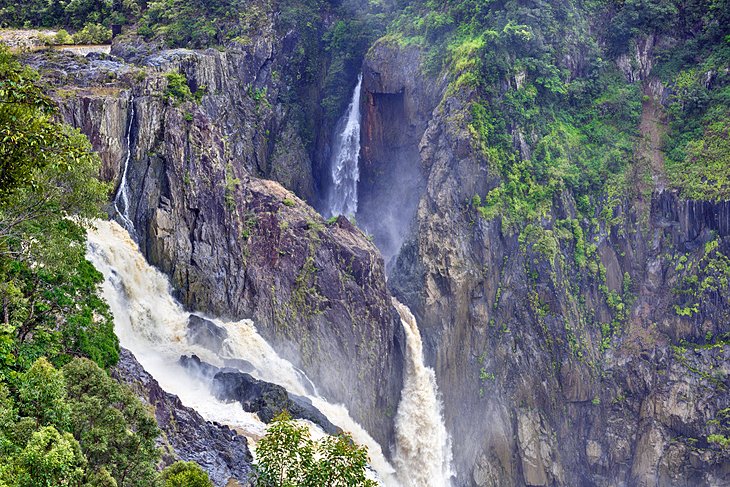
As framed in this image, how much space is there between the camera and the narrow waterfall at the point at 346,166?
50.4m

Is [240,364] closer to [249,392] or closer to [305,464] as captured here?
[249,392]

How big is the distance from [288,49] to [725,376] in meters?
33.3

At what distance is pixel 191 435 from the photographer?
25016mm

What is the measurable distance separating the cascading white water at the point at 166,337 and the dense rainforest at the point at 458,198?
0.92 m

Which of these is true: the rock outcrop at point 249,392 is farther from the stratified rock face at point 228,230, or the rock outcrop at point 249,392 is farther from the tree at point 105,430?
the tree at point 105,430

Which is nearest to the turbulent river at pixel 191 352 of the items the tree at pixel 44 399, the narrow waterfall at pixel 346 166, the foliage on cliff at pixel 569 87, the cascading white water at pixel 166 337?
the cascading white water at pixel 166 337

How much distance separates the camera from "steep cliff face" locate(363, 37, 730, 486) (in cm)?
4278

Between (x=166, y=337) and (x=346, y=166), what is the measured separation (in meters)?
22.0

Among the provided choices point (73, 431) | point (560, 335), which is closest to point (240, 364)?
point (73, 431)

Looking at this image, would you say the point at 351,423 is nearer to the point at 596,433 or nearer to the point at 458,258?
the point at 458,258

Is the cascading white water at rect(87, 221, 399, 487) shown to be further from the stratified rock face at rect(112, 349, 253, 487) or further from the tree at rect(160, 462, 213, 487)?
the tree at rect(160, 462, 213, 487)

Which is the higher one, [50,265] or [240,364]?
[50,265]

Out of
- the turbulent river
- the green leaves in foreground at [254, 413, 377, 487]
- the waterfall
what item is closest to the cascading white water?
the turbulent river

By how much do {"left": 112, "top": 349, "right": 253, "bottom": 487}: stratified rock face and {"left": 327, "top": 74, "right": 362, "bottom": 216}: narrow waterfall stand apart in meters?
25.4
